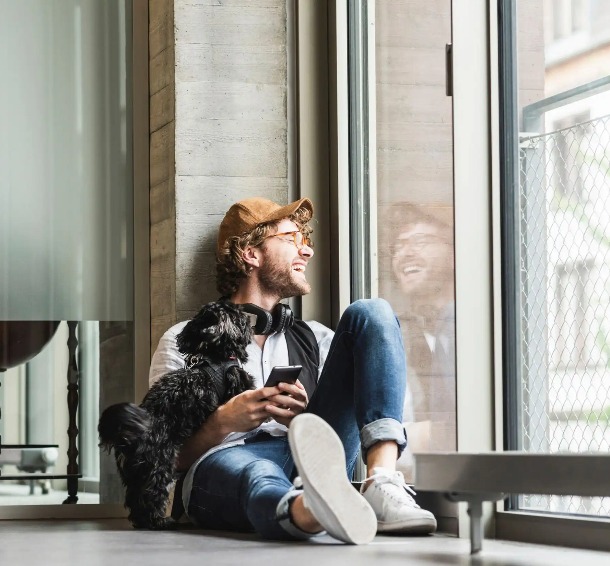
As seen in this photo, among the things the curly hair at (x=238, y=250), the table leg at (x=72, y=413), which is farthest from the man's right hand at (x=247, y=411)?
the table leg at (x=72, y=413)

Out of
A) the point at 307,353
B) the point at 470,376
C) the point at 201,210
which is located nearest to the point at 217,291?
the point at 201,210

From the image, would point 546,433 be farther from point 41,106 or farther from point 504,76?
point 41,106

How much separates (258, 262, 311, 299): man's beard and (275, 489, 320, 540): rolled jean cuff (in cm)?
89

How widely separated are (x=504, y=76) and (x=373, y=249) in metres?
0.79

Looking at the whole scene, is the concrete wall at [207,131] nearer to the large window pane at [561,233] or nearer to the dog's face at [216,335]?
the dog's face at [216,335]

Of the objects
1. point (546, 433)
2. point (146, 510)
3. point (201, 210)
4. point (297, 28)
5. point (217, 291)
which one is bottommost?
point (146, 510)

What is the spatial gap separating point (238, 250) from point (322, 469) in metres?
1.20

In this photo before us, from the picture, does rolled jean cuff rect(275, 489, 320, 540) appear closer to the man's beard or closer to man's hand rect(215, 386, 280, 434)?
man's hand rect(215, 386, 280, 434)

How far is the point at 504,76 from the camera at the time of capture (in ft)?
8.80

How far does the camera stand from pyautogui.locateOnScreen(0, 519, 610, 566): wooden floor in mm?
1974

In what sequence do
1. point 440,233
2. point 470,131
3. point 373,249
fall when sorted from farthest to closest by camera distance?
point 373,249, point 440,233, point 470,131

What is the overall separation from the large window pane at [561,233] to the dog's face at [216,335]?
2.13 feet

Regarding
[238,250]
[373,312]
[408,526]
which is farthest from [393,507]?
[238,250]

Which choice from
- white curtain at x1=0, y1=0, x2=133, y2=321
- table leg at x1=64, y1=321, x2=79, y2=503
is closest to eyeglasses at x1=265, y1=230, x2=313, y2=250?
white curtain at x1=0, y1=0, x2=133, y2=321
